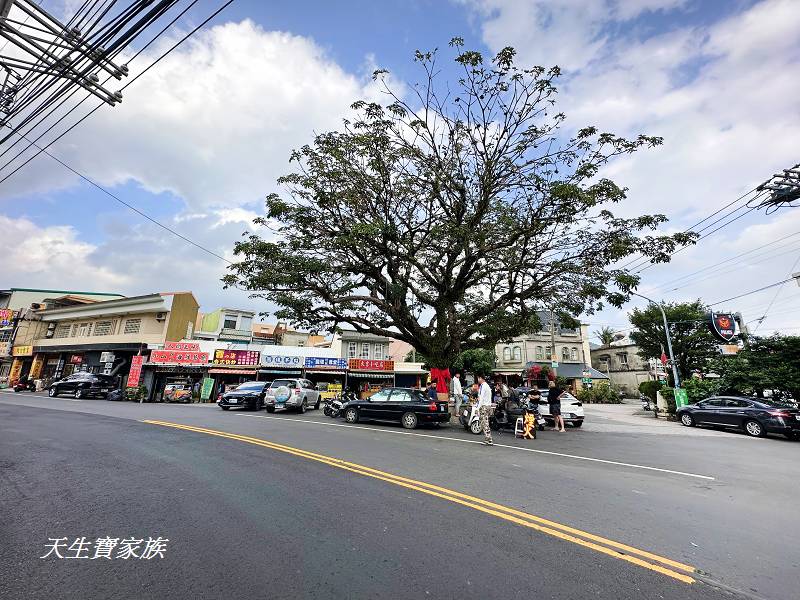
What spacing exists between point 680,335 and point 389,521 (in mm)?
44248

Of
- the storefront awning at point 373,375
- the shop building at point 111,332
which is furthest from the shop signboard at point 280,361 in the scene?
the shop building at point 111,332

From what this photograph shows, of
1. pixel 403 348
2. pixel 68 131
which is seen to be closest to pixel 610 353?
pixel 403 348

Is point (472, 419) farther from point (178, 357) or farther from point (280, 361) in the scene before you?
point (178, 357)

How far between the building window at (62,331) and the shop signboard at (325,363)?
22885mm

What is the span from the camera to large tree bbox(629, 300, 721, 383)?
122 feet

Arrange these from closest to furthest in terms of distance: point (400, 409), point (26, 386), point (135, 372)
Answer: point (400, 409), point (135, 372), point (26, 386)

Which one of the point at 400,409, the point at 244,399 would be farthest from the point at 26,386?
the point at 400,409

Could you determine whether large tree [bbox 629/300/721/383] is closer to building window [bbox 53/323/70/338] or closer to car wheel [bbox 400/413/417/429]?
car wheel [bbox 400/413/417/429]

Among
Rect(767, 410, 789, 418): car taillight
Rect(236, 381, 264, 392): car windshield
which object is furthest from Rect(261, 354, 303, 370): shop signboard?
Rect(767, 410, 789, 418): car taillight

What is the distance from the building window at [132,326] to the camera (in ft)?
101

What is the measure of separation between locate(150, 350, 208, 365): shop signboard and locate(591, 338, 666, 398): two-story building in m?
46.7

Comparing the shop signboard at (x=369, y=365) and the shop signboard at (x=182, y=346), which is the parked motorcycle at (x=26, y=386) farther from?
the shop signboard at (x=369, y=365)

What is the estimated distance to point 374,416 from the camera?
15.0m

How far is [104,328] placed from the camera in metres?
32.5
